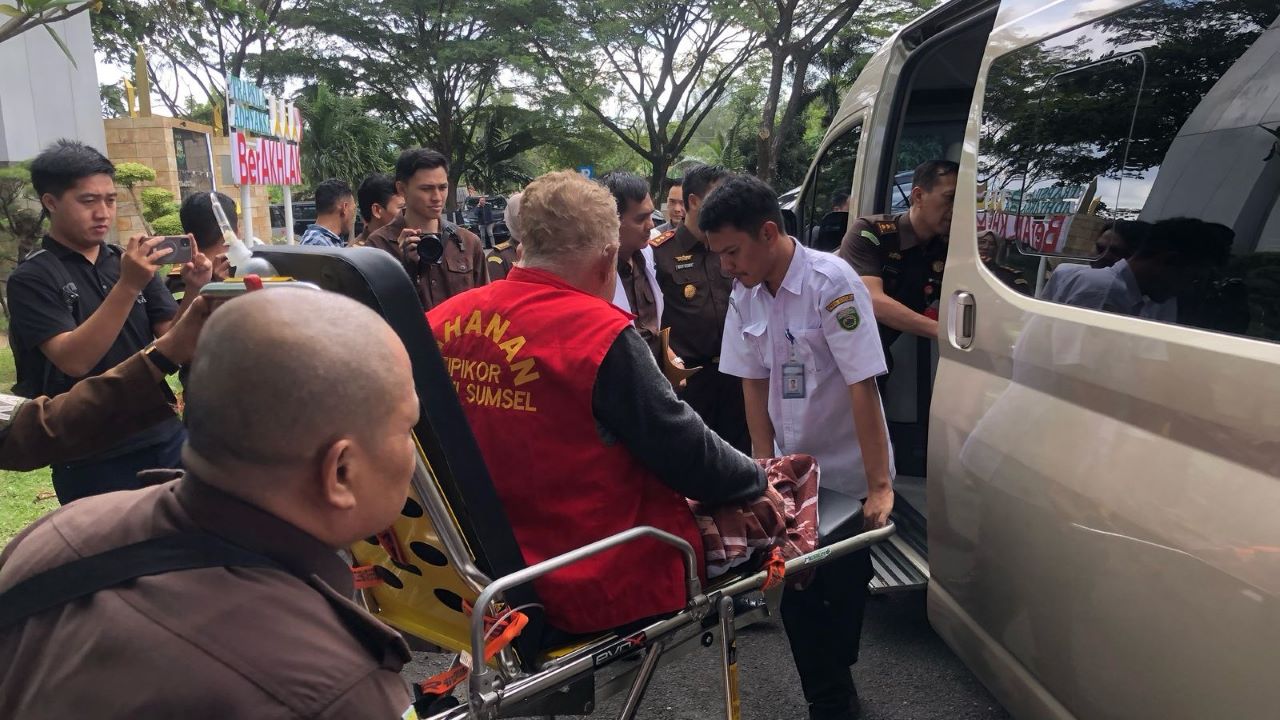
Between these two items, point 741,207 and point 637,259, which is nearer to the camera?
point 741,207

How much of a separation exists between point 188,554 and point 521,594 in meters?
1.01

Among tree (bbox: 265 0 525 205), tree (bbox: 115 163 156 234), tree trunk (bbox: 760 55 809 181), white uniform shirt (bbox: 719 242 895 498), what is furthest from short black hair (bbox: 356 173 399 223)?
tree (bbox: 265 0 525 205)

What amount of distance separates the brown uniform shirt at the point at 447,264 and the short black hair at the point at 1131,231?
276cm

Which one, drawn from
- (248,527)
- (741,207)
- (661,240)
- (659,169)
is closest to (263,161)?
(661,240)

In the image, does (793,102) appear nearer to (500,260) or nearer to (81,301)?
(500,260)

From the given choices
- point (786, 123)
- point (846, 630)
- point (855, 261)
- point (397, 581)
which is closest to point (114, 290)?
point (397, 581)

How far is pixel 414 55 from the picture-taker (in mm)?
22219

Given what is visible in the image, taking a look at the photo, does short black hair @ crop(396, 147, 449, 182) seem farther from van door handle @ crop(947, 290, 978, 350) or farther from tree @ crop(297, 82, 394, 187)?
tree @ crop(297, 82, 394, 187)

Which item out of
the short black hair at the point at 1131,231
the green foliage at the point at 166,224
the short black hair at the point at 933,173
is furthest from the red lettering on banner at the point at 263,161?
the short black hair at the point at 1131,231

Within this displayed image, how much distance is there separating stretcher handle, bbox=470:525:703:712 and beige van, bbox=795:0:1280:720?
0.78m

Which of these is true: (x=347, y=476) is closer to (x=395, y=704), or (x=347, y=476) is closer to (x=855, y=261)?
(x=395, y=704)

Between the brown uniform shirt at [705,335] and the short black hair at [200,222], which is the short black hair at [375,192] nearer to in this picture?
the short black hair at [200,222]

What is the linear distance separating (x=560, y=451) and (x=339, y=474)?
907 mm

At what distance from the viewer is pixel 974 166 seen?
2432 millimetres
